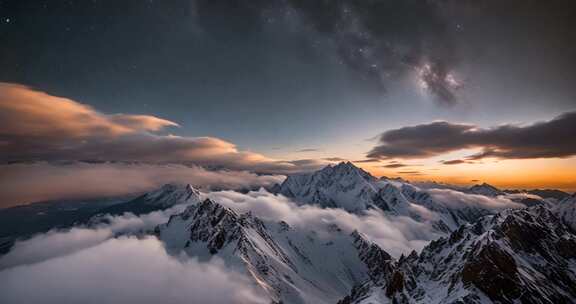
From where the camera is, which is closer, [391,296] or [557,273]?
[557,273]

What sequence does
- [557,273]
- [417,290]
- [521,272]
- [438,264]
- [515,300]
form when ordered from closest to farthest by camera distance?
[515,300] → [521,272] → [557,273] → [417,290] → [438,264]

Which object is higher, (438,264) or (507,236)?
(507,236)

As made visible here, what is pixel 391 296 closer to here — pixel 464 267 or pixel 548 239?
pixel 464 267

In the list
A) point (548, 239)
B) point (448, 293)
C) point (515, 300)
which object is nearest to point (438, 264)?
point (448, 293)

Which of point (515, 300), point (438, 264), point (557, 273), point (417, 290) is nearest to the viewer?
point (515, 300)

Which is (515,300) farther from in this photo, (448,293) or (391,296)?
(391,296)

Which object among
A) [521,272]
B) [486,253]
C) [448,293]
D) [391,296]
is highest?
[486,253]

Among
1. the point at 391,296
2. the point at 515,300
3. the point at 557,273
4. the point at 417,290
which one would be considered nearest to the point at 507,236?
the point at 557,273

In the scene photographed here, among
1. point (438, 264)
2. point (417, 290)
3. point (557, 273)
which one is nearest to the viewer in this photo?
point (557, 273)

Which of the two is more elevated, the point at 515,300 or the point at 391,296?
the point at 515,300
